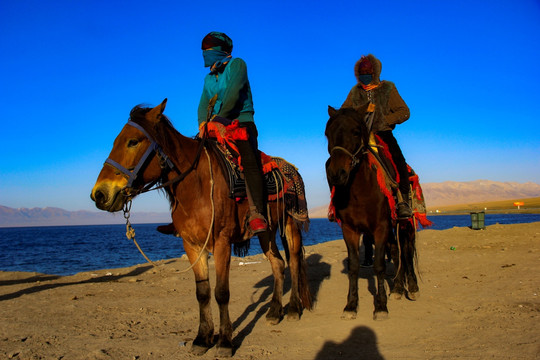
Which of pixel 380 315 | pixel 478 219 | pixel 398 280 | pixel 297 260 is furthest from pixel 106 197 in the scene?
pixel 478 219

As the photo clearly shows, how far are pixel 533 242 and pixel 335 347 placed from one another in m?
12.2

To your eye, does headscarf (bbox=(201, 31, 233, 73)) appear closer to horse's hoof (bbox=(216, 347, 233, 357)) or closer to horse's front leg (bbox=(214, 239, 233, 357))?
horse's front leg (bbox=(214, 239, 233, 357))

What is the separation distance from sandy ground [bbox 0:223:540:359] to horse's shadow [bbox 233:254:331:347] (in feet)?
0.09

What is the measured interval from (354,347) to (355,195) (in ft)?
7.81

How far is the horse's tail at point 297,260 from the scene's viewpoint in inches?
262

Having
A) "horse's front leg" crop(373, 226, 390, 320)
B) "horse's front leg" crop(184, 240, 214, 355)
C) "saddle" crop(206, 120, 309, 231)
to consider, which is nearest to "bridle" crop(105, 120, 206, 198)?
"saddle" crop(206, 120, 309, 231)

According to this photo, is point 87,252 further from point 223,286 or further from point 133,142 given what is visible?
point 133,142

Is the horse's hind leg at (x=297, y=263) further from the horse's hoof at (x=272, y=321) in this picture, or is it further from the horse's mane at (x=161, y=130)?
the horse's mane at (x=161, y=130)

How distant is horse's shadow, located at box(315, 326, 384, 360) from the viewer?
4320 mm

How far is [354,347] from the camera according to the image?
463 cm

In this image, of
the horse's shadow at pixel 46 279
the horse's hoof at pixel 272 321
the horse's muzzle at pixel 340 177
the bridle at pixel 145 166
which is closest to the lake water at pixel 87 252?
the horse's shadow at pixel 46 279

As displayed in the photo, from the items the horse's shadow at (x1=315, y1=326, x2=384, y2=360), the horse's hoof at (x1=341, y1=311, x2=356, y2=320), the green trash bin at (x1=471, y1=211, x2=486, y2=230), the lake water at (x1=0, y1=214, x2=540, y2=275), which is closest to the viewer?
the horse's shadow at (x1=315, y1=326, x2=384, y2=360)

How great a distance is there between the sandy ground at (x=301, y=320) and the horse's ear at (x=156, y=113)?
2355 mm

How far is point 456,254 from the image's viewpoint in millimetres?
12195
